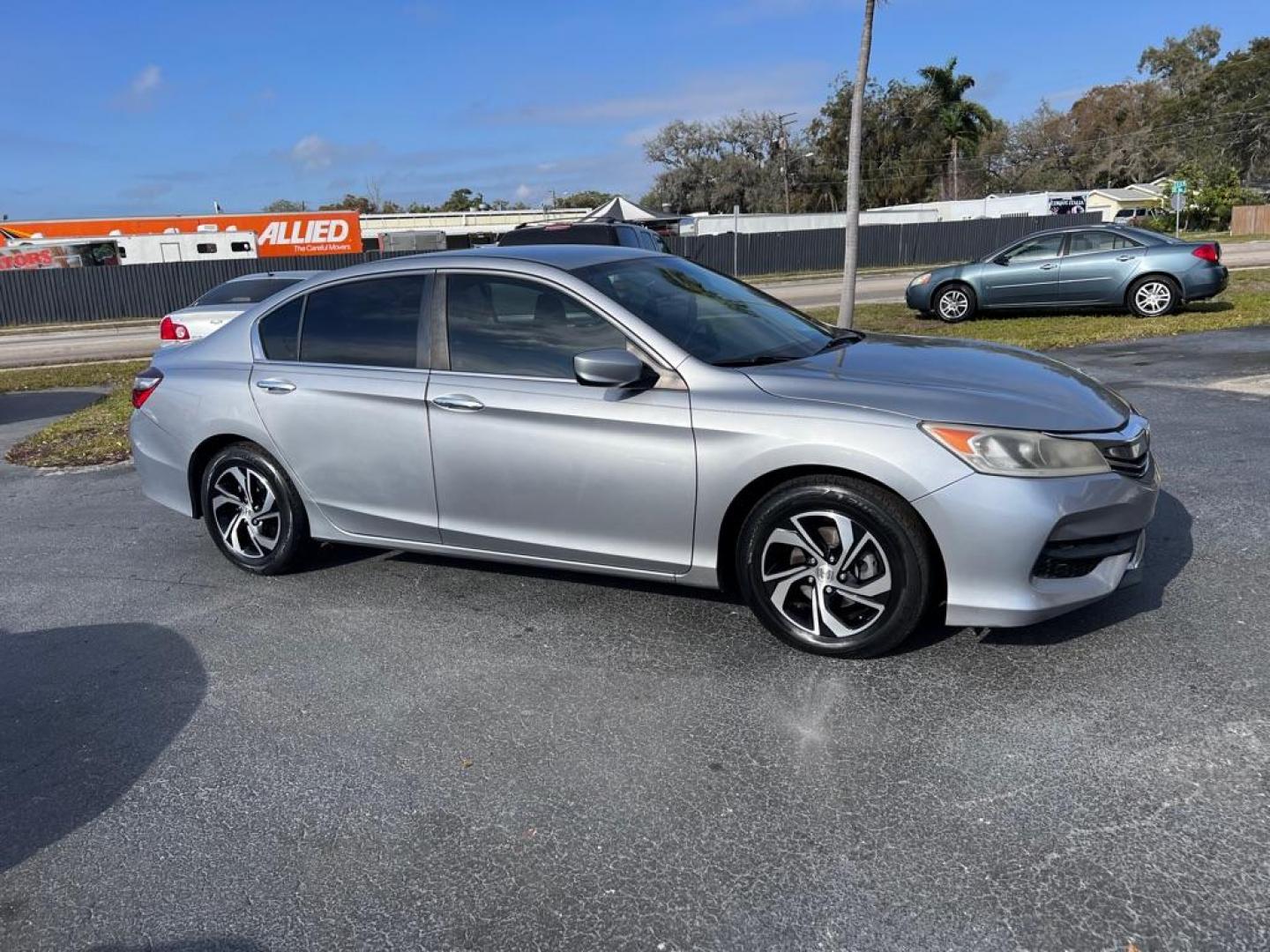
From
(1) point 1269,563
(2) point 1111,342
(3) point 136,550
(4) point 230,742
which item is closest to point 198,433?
(3) point 136,550

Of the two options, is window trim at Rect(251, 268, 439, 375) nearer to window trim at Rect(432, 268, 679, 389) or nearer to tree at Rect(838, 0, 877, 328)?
window trim at Rect(432, 268, 679, 389)

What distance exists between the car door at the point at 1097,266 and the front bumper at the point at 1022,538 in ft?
38.8

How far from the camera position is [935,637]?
13.2 feet

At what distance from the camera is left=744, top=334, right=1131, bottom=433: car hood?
12.0 ft

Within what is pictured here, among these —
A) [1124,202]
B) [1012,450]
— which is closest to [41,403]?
[1012,450]

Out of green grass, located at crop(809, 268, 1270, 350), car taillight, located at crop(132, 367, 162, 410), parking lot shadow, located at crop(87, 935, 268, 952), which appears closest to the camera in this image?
parking lot shadow, located at crop(87, 935, 268, 952)

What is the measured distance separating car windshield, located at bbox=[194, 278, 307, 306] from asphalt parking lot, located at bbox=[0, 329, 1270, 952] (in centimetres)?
824

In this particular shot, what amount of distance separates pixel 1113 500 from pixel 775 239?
114ft

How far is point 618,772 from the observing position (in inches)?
126

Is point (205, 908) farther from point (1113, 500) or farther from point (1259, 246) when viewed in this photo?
point (1259, 246)

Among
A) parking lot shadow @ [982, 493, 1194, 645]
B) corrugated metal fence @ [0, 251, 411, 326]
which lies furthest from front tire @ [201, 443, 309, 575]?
corrugated metal fence @ [0, 251, 411, 326]

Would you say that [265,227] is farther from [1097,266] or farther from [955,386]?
[955,386]

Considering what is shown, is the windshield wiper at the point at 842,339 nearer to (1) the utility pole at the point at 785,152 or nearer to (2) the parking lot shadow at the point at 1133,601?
(2) the parking lot shadow at the point at 1133,601

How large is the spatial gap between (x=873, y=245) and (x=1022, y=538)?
118 ft
